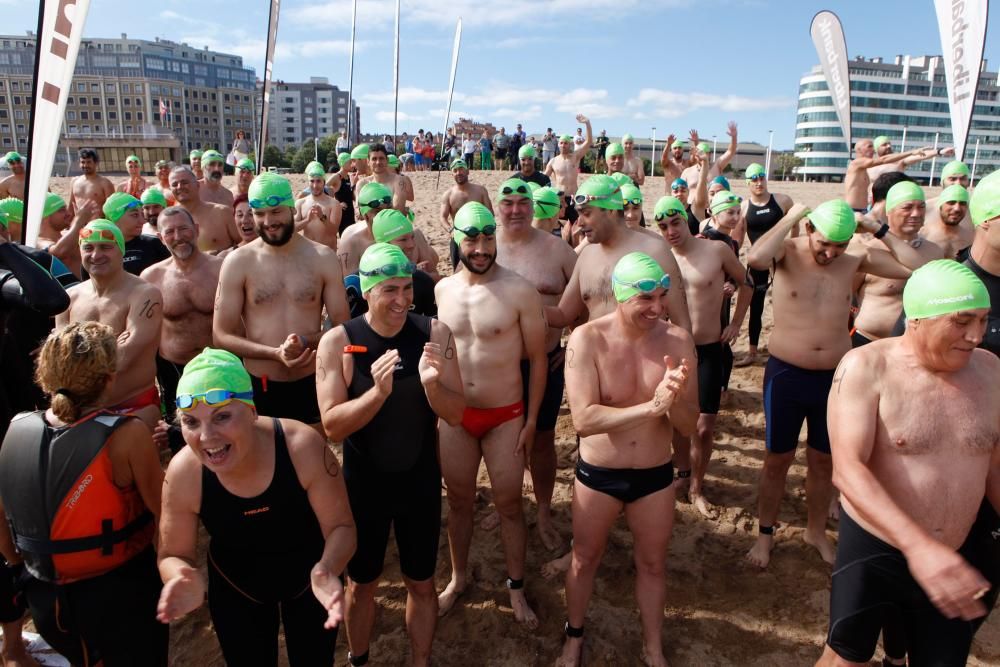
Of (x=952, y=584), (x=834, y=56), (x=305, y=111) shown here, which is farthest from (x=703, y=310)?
(x=305, y=111)

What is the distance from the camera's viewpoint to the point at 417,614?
3094 mm

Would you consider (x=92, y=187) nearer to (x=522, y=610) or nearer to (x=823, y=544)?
(x=522, y=610)

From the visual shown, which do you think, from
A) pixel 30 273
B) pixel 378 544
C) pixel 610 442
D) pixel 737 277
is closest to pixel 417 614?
pixel 378 544

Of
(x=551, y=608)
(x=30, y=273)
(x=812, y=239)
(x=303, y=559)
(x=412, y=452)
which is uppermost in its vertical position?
(x=812, y=239)

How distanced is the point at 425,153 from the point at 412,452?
21878 millimetres

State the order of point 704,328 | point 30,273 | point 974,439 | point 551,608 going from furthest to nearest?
point 704,328 → point 551,608 → point 30,273 → point 974,439

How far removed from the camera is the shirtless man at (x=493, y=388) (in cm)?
356

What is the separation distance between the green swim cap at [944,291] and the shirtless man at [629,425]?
3.12ft

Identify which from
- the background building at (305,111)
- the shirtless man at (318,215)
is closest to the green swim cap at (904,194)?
the shirtless man at (318,215)

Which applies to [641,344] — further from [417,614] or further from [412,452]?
[417,614]

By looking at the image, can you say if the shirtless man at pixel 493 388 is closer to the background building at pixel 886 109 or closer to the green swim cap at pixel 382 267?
the green swim cap at pixel 382 267

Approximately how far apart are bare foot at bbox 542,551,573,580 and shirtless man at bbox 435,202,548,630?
368mm

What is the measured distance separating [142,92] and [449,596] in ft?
434

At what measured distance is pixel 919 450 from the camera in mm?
2279
